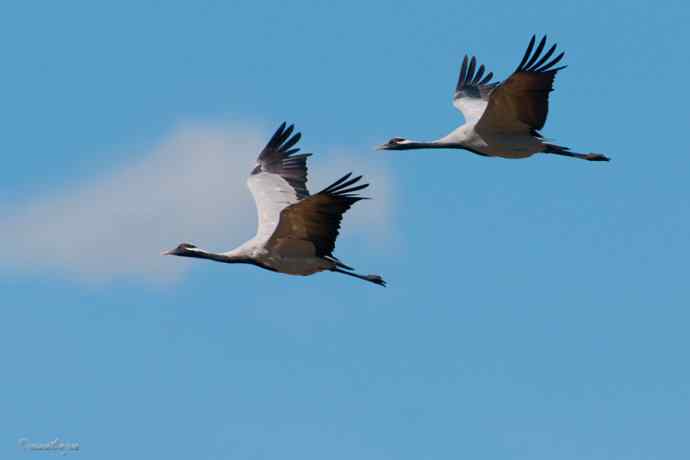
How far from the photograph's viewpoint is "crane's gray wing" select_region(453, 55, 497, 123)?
30.0 m

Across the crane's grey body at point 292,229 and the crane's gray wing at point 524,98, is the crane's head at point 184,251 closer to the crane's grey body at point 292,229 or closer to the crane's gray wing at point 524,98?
the crane's grey body at point 292,229

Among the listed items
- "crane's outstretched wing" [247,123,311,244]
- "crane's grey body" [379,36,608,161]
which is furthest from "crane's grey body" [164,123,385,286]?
"crane's grey body" [379,36,608,161]

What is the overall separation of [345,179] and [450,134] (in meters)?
4.92

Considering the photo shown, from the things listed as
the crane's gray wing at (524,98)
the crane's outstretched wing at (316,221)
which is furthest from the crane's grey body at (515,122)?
the crane's outstretched wing at (316,221)

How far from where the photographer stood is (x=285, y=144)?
2883 cm

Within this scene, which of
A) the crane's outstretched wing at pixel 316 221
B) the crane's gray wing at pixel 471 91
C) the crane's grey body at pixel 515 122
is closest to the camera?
the crane's outstretched wing at pixel 316 221

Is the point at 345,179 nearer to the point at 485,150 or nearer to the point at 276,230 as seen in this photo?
the point at 276,230

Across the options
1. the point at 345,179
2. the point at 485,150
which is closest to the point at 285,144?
the point at 485,150

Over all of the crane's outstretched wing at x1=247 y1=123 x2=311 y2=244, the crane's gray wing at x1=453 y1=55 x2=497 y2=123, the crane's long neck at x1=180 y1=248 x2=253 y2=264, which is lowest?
the crane's long neck at x1=180 y1=248 x2=253 y2=264

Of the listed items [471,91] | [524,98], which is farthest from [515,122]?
[471,91]

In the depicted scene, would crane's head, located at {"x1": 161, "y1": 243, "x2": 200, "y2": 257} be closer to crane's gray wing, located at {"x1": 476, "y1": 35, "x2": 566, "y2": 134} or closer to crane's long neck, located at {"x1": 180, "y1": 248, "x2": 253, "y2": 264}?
crane's long neck, located at {"x1": 180, "y1": 248, "x2": 253, "y2": 264}

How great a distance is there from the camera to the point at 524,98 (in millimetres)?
26391

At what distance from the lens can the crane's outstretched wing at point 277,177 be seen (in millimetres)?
26969

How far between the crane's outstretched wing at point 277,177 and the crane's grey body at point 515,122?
164cm
